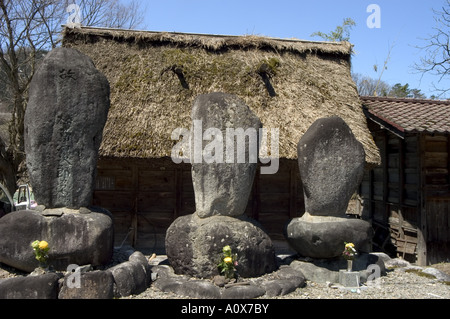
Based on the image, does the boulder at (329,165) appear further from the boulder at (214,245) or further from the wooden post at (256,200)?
the wooden post at (256,200)

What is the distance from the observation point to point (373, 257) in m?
5.68

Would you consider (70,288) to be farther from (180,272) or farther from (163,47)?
(163,47)

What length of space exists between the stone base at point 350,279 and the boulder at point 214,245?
0.95 metres

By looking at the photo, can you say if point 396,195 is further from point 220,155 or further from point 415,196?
point 220,155

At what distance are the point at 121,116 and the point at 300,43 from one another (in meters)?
5.07

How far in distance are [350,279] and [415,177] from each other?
4.37 metres

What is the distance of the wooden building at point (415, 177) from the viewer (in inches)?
320

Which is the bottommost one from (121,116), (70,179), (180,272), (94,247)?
(180,272)

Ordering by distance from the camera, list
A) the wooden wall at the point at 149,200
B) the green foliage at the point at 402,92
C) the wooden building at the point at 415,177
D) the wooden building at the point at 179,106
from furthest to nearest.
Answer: the green foliage at the point at 402,92 → the wooden wall at the point at 149,200 → the wooden building at the point at 415,177 → the wooden building at the point at 179,106

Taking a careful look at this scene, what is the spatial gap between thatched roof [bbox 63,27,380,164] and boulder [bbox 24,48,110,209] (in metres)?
2.28

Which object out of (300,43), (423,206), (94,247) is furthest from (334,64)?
(94,247)

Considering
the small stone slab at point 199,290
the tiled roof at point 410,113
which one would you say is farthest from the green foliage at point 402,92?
the small stone slab at point 199,290

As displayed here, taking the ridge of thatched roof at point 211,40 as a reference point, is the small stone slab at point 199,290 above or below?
below

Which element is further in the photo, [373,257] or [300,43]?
[300,43]
